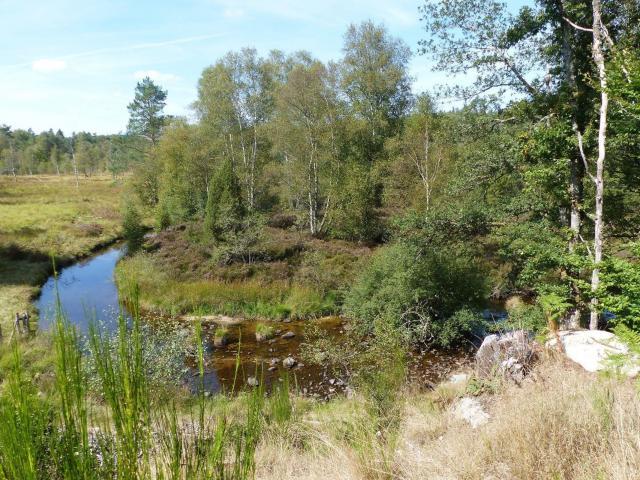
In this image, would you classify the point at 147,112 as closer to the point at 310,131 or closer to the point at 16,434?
the point at 310,131

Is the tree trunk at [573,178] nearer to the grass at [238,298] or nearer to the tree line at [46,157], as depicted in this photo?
the grass at [238,298]

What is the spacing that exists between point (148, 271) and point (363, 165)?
539 inches

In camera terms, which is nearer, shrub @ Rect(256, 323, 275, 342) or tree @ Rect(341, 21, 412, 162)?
shrub @ Rect(256, 323, 275, 342)

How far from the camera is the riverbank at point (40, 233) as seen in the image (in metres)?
17.7

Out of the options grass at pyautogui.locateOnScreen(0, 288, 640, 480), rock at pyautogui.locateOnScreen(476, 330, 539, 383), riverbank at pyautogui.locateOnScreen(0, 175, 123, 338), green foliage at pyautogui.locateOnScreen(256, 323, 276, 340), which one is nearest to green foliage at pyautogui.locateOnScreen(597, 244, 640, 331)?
grass at pyautogui.locateOnScreen(0, 288, 640, 480)

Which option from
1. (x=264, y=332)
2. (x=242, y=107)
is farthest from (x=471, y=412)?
(x=242, y=107)

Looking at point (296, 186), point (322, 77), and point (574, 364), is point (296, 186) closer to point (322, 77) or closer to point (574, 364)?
point (322, 77)

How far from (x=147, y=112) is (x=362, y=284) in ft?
127

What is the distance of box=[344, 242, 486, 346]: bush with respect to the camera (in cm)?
1252

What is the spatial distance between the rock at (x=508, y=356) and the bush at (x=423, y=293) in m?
4.07

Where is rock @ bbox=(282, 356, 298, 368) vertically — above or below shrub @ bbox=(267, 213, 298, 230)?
below

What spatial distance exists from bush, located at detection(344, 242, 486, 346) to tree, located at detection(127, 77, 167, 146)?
1457 inches

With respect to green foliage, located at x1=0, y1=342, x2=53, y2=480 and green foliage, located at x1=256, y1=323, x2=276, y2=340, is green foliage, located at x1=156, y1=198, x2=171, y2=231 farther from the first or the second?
green foliage, located at x1=0, y1=342, x2=53, y2=480

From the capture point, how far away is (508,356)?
277 inches
